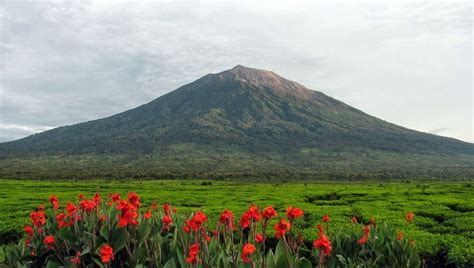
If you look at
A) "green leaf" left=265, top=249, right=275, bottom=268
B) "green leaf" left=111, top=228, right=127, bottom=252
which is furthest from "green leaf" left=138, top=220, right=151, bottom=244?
"green leaf" left=265, top=249, right=275, bottom=268

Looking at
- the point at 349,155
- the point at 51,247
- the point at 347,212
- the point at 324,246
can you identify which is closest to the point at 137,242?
the point at 51,247

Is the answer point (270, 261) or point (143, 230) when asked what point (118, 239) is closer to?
point (143, 230)

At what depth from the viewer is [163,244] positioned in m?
5.46

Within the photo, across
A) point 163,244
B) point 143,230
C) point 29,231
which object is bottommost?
point 163,244

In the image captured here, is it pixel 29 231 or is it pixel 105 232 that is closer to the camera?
pixel 105 232

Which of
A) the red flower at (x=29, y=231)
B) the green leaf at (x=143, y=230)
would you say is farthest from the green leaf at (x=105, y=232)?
the red flower at (x=29, y=231)

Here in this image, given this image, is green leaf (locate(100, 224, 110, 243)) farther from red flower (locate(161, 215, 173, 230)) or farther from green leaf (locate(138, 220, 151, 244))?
red flower (locate(161, 215, 173, 230))

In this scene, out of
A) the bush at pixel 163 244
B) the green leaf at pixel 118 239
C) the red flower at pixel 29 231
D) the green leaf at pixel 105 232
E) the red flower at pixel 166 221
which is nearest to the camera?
the bush at pixel 163 244

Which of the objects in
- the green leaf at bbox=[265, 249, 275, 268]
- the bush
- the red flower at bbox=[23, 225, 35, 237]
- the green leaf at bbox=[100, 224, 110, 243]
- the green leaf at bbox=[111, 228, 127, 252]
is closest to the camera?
the green leaf at bbox=[265, 249, 275, 268]

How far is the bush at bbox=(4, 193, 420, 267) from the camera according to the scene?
170 inches

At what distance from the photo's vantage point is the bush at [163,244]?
14.2 ft

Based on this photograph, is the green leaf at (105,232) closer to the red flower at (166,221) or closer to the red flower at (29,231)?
the red flower at (166,221)

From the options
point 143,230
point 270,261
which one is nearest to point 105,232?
point 143,230

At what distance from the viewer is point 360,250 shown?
655cm
